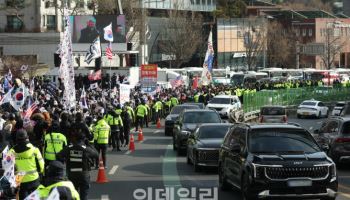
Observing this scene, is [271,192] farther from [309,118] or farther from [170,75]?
[170,75]

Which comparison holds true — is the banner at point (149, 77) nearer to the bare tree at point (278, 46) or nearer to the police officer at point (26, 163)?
the police officer at point (26, 163)

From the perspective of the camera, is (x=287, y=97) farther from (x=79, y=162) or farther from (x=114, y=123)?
(x=79, y=162)

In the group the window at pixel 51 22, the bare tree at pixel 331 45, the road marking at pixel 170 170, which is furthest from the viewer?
the bare tree at pixel 331 45

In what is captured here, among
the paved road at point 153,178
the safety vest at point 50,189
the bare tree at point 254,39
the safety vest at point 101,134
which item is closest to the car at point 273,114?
the paved road at point 153,178

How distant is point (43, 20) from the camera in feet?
268

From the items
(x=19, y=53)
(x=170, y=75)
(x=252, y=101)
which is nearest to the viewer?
(x=252, y=101)

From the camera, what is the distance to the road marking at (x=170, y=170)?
18891mm

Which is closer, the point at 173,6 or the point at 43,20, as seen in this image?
the point at 43,20

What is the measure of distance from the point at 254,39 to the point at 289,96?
152 feet

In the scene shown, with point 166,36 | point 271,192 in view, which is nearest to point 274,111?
point 271,192

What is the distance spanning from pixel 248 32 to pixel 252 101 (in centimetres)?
5511

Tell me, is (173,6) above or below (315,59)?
above

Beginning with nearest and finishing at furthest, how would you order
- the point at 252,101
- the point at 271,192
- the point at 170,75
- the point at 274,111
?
the point at 271,192, the point at 274,111, the point at 252,101, the point at 170,75

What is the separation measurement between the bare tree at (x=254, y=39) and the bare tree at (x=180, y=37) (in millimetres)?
6922
